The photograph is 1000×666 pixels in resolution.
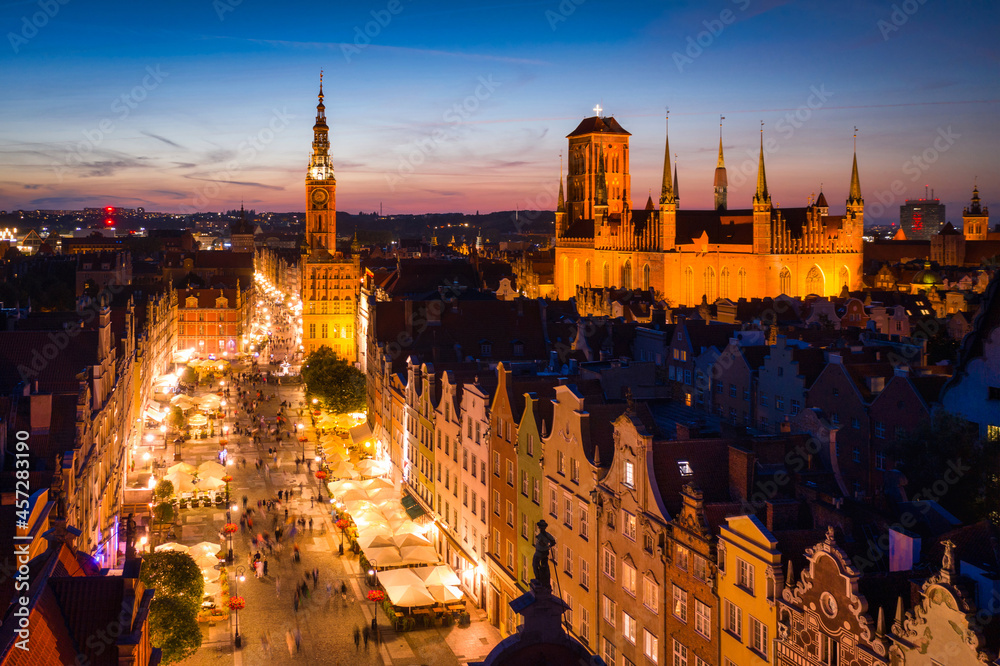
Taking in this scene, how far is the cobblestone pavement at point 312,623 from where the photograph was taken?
33500mm

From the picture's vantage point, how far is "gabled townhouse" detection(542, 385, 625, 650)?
28.4 meters

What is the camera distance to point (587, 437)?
2906 cm

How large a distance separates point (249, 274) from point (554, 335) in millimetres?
92335

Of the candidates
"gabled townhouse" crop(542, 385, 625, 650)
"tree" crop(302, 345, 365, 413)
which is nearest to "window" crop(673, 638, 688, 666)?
"gabled townhouse" crop(542, 385, 625, 650)

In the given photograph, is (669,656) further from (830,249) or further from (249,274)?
(249,274)

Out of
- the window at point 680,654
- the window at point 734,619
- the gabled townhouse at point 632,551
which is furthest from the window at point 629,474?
the window at point 734,619

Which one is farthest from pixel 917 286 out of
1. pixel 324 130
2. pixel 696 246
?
pixel 324 130

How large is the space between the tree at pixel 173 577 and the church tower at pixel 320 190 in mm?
98541

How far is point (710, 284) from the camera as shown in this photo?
353 ft

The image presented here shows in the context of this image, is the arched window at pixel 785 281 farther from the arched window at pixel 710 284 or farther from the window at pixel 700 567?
the window at pixel 700 567

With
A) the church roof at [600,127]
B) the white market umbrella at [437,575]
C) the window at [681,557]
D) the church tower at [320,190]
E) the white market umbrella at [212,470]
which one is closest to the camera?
the window at [681,557]

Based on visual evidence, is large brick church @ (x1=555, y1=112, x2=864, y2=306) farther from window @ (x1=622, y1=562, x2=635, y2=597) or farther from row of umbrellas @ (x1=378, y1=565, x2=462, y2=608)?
window @ (x1=622, y1=562, x2=635, y2=597)

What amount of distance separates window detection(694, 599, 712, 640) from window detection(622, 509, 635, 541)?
11.2 feet

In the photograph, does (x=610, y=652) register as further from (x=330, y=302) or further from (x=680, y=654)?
(x=330, y=302)
